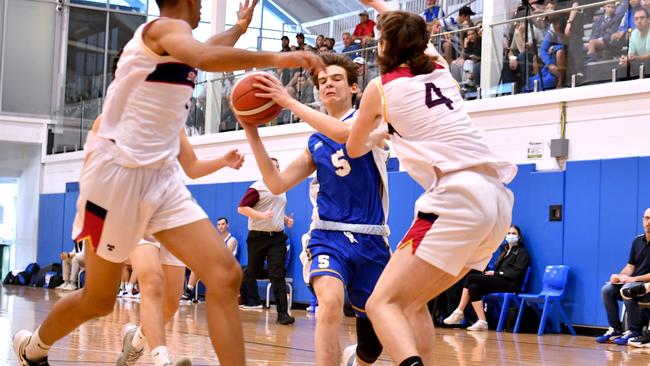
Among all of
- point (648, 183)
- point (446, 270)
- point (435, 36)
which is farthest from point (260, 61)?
point (435, 36)

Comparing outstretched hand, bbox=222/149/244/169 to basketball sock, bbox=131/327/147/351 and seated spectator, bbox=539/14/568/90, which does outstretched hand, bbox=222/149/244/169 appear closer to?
basketball sock, bbox=131/327/147/351

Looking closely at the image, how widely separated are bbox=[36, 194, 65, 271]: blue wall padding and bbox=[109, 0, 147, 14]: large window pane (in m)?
5.84

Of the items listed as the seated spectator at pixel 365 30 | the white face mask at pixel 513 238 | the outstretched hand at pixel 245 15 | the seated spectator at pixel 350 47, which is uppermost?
the seated spectator at pixel 365 30

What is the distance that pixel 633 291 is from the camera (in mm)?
9102

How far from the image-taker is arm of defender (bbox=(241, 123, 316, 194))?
4449 mm

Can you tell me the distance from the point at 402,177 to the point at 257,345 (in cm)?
582

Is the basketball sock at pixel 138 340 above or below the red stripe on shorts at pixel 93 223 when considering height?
below

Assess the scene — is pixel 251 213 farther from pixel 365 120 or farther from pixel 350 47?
pixel 350 47

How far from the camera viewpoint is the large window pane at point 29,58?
77.8 ft

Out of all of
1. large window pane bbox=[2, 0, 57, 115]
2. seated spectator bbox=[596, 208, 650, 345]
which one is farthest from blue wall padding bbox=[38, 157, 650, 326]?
large window pane bbox=[2, 0, 57, 115]

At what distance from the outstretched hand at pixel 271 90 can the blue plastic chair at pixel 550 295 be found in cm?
715

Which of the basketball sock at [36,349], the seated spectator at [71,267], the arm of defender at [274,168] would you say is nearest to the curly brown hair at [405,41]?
the arm of defender at [274,168]

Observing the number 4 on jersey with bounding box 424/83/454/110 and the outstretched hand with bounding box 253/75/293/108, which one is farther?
the outstretched hand with bounding box 253/75/293/108

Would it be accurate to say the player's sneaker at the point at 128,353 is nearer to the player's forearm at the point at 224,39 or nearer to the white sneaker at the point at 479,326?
the player's forearm at the point at 224,39
